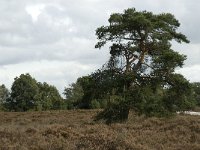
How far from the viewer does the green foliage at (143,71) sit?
3093 cm

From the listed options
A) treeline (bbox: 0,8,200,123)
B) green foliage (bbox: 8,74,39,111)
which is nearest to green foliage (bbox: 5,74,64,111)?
green foliage (bbox: 8,74,39,111)

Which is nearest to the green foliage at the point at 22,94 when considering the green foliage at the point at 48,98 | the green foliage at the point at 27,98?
the green foliage at the point at 27,98

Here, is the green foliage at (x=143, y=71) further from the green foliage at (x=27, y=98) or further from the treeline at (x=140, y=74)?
the green foliage at (x=27, y=98)

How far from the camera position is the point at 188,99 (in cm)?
3325

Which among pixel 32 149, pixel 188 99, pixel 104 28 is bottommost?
pixel 32 149

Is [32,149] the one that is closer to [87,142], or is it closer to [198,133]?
[87,142]

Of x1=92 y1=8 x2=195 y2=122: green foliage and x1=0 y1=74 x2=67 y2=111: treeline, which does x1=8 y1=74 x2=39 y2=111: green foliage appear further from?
x1=92 y1=8 x2=195 y2=122: green foliage

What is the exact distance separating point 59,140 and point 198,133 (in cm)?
541

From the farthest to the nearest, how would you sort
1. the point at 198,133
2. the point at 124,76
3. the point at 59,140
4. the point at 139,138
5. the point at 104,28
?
the point at 104,28 → the point at 124,76 → the point at 198,133 → the point at 139,138 → the point at 59,140

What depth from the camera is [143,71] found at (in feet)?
105

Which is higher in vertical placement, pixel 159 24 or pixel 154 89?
pixel 159 24

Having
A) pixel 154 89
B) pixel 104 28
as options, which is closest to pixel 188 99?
pixel 154 89

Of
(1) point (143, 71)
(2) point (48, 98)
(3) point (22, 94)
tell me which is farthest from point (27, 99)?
(1) point (143, 71)

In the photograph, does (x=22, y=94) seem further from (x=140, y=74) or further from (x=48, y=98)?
(x=140, y=74)
